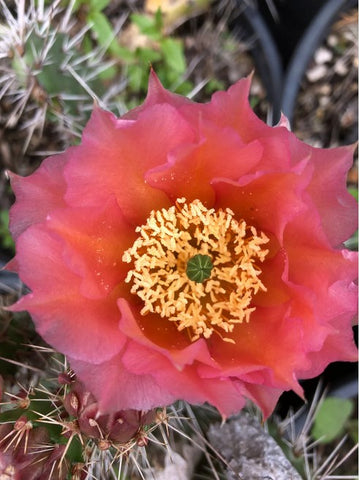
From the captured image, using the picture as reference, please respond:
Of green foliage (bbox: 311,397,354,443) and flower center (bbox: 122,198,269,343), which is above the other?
flower center (bbox: 122,198,269,343)

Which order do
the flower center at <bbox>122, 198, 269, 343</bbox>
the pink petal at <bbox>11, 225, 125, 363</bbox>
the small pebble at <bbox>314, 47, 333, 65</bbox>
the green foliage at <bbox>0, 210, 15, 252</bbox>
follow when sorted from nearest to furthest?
the pink petal at <bbox>11, 225, 125, 363</bbox> < the flower center at <bbox>122, 198, 269, 343</bbox> < the green foliage at <bbox>0, 210, 15, 252</bbox> < the small pebble at <bbox>314, 47, 333, 65</bbox>

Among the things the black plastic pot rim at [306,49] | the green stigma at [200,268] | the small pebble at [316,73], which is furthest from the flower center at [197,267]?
the small pebble at [316,73]

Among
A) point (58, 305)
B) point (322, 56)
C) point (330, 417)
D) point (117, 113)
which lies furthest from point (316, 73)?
point (58, 305)

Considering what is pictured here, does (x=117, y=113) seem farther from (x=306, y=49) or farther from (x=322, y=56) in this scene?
(x=322, y=56)

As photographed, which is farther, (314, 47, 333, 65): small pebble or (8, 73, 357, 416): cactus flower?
(314, 47, 333, 65): small pebble

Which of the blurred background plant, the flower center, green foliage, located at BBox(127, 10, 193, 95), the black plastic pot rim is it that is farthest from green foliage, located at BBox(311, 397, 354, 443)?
green foliage, located at BBox(127, 10, 193, 95)

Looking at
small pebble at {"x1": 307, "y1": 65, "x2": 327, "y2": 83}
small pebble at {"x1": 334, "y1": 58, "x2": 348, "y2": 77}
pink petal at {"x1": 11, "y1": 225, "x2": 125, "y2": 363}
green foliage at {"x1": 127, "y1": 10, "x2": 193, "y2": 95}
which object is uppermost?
pink petal at {"x1": 11, "y1": 225, "x2": 125, "y2": 363}

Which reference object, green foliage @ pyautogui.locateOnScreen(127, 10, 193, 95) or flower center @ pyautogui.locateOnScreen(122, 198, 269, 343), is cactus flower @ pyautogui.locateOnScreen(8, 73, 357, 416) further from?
green foliage @ pyautogui.locateOnScreen(127, 10, 193, 95)
